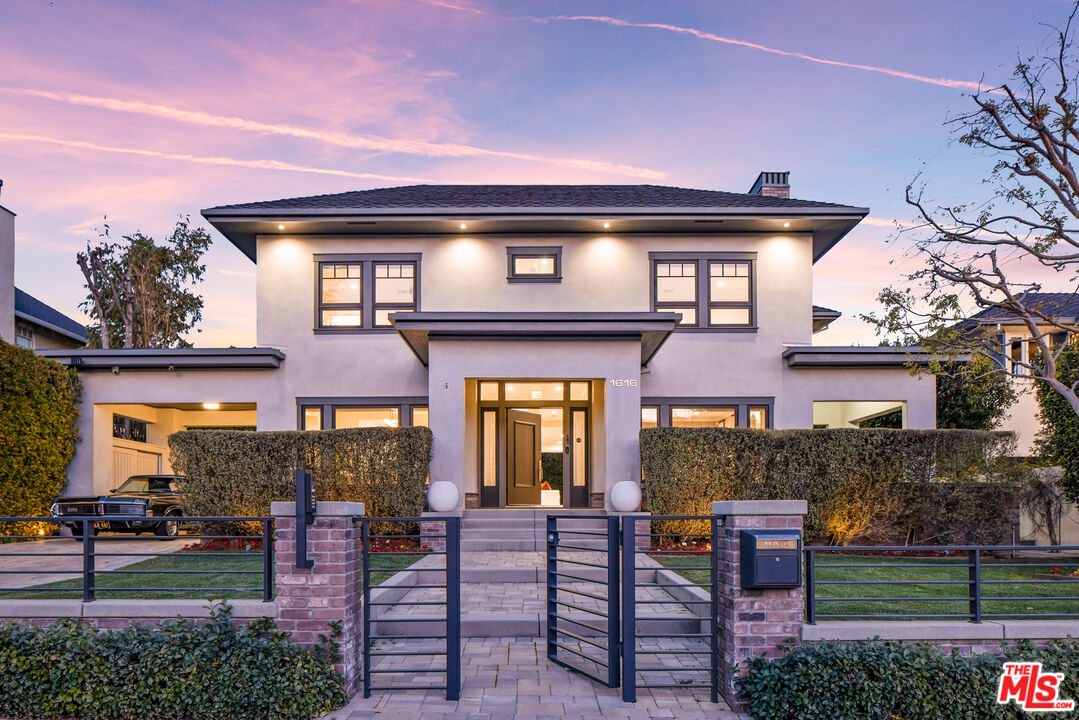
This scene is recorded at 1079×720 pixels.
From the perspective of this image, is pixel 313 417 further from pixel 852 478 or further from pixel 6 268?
pixel 852 478

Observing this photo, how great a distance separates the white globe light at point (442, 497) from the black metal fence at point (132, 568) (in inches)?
120

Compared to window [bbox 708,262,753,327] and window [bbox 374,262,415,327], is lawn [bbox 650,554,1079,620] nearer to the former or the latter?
window [bbox 708,262,753,327]

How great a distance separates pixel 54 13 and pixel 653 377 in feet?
44.3

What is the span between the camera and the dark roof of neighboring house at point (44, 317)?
23820mm

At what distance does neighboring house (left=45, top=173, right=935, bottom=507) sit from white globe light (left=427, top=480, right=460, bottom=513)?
7.37 ft

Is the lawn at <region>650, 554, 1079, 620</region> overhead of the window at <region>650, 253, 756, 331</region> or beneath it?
beneath

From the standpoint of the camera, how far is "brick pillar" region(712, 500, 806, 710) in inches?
236

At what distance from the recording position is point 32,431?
15.2 m

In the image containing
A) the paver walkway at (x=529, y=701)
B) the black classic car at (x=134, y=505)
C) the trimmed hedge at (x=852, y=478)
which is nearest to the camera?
the paver walkway at (x=529, y=701)

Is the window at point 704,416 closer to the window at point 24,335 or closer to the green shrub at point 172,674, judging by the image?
the green shrub at point 172,674

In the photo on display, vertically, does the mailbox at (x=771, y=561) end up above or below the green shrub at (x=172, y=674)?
above

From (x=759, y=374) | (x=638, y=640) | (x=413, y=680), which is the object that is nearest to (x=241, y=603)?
(x=413, y=680)

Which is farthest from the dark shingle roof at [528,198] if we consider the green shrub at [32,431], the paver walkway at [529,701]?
the paver walkway at [529,701]

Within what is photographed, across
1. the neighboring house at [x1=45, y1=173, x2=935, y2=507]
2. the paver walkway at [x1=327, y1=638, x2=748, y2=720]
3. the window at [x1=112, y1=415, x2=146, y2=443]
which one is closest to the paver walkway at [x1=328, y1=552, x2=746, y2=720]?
the paver walkway at [x1=327, y1=638, x2=748, y2=720]
